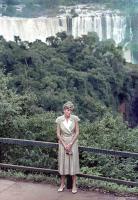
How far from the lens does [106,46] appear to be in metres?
44.8

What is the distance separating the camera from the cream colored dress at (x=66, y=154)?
5.18m

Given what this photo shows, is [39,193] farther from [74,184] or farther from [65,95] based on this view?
[65,95]

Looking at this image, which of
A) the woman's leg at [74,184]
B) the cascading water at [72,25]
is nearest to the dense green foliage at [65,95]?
the woman's leg at [74,184]

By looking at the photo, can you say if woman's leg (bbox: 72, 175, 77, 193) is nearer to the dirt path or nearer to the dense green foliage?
the dirt path

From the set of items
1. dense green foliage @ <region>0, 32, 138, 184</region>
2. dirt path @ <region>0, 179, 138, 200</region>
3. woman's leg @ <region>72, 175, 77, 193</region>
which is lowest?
dense green foliage @ <region>0, 32, 138, 184</region>

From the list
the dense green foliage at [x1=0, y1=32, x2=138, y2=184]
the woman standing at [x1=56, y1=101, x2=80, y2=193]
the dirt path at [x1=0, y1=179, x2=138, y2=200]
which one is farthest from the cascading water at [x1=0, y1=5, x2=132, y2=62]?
the woman standing at [x1=56, y1=101, x2=80, y2=193]

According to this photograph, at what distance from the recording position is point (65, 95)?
29.5m

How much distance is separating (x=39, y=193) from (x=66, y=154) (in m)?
0.54

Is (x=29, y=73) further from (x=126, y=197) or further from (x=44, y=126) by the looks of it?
(x=126, y=197)

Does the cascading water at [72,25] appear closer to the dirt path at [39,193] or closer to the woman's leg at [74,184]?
the dirt path at [39,193]

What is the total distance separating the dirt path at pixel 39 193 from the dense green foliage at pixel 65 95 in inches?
48.0

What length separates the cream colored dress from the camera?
5.18 m

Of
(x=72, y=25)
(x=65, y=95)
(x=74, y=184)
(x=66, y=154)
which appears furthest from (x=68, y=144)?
(x=72, y=25)

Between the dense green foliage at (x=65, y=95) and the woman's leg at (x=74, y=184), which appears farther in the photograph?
the dense green foliage at (x=65, y=95)
